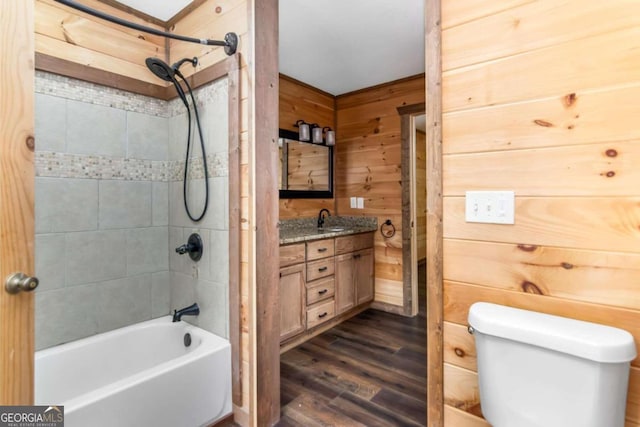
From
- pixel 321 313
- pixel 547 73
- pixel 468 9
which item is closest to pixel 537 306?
pixel 547 73

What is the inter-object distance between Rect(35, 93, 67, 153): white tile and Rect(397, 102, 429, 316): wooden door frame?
2874 millimetres

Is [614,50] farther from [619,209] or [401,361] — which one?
[401,361]

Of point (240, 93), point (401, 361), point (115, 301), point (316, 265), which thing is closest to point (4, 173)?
point (240, 93)

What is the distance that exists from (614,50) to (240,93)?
1491mm

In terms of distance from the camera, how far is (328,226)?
3760 millimetres

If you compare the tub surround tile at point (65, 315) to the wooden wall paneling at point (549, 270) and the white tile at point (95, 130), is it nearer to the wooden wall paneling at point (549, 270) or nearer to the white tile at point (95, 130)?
the white tile at point (95, 130)

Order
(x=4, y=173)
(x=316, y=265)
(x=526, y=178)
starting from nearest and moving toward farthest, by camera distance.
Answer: (x=4, y=173) < (x=526, y=178) < (x=316, y=265)

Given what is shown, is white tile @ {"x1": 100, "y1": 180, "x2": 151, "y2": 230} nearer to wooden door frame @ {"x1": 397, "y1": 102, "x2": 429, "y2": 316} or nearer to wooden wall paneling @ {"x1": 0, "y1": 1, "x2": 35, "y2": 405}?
wooden wall paneling @ {"x1": 0, "y1": 1, "x2": 35, "y2": 405}

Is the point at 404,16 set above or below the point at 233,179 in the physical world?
above

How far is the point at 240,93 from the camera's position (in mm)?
1642

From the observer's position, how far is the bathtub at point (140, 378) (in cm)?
128

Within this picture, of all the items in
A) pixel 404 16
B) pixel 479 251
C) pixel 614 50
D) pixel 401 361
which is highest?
pixel 404 16

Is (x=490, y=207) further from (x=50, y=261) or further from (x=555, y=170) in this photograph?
(x=50, y=261)

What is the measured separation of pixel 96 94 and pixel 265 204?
1.29 metres
